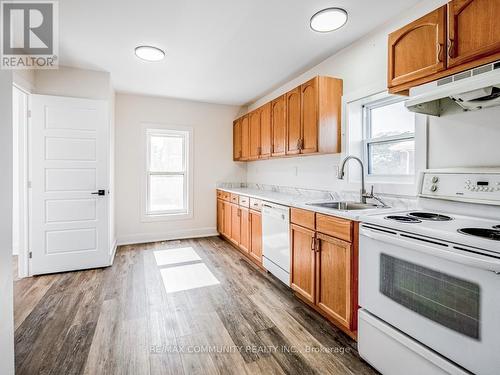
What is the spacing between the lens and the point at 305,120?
2881 mm

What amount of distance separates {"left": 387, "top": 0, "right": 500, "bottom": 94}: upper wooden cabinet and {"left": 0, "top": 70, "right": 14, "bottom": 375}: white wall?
2.32 m

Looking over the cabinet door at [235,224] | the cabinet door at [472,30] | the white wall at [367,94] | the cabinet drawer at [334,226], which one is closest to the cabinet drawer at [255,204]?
the cabinet door at [235,224]

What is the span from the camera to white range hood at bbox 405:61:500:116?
4.33 ft

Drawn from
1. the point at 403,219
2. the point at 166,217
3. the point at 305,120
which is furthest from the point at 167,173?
the point at 403,219

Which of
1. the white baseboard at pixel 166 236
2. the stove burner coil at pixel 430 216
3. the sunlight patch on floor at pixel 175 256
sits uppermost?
the stove burner coil at pixel 430 216

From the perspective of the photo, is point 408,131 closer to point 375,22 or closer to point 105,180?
point 375,22

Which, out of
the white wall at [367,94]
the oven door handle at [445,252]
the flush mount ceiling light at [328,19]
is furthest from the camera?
the flush mount ceiling light at [328,19]

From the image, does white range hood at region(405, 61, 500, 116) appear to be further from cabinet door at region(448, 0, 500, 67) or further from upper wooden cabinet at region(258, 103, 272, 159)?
upper wooden cabinet at region(258, 103, 272, 159)

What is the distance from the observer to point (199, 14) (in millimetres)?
2195

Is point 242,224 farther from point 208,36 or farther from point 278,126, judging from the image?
point 208,36

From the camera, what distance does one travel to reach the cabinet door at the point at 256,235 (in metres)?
3.25

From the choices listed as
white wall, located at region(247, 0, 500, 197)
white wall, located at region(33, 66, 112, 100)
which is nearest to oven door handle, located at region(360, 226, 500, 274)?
white wall, located at region(247, 0, 500, 197)

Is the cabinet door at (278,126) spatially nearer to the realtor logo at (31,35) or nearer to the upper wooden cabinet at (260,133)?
the upper wooden cabinet at (260,133)

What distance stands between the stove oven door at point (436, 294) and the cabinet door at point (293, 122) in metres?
1.58
